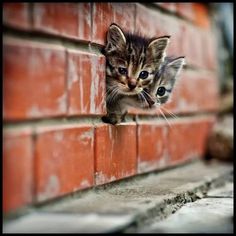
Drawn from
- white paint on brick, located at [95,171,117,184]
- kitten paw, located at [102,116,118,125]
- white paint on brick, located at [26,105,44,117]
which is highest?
white paint on brick, located at [26,105,44,117]

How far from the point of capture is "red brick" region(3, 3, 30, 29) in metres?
1.17

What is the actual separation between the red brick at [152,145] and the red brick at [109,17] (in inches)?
14.8

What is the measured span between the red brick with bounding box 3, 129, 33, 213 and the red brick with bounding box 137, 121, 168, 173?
2.38ft

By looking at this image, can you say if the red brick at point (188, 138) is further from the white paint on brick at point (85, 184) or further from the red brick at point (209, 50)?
the white paint on brick at point (85, 184)

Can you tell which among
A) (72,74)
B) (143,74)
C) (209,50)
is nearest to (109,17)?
(143,74)

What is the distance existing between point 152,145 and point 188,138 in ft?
1.64

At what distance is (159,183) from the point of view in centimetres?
187

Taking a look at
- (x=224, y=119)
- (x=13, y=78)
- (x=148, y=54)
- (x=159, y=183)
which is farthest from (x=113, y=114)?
(x=224, y=119)

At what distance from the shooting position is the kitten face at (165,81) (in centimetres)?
171

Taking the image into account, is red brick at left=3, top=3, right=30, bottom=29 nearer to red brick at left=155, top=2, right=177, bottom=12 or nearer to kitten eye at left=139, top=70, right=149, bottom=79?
kitten eye at left=139, top=70, right=149, bottom=79

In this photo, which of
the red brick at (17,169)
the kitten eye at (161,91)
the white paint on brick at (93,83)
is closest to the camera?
the red brick at (17,169)

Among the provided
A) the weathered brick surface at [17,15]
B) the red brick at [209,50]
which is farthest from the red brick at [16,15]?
the red brick at [209,50]

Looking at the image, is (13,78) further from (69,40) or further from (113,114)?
(113,114)

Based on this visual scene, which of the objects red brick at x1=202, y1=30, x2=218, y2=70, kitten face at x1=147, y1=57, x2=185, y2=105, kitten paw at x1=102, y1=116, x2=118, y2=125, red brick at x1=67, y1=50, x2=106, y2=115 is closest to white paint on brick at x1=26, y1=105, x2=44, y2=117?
red brick at x1=67, y1=50, x2=106, y2=115
